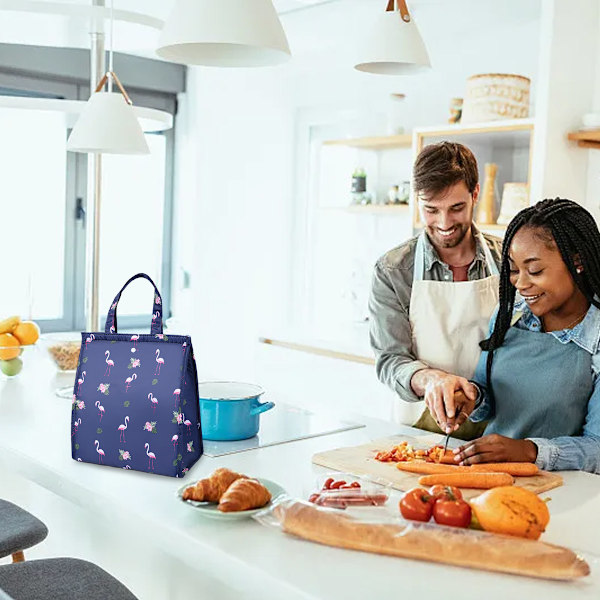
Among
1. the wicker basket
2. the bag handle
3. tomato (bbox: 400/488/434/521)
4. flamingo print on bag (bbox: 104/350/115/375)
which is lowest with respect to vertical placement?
tomato (bbox: 400/488/434/521)

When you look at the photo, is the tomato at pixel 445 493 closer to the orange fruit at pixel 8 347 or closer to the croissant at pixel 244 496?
the croissant at pixel 244 496

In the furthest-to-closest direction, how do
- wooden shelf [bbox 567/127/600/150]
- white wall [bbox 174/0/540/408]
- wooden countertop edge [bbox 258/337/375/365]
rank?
white wall [bbox 174/0/540/408] < wooden countertop edge [bbox 258/337/375/365] < wooden shelf [bbox 567/127/600/150]

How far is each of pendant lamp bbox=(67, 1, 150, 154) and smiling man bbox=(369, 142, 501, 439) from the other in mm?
777

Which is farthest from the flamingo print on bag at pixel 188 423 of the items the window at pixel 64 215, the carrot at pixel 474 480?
the window at pixel 64 215

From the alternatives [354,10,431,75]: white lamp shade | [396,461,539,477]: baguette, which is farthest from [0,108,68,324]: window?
[396,461,539,477]: baguette

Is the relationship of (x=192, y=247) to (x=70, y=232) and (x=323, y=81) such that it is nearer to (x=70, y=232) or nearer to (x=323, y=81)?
(x=70, y=232)

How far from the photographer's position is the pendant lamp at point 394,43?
2.14 metres

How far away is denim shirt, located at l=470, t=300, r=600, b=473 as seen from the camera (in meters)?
1.75

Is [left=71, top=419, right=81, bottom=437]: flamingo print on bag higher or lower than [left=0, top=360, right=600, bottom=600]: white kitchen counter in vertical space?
higher

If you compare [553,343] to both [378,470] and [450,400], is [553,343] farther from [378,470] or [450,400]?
[378,470]

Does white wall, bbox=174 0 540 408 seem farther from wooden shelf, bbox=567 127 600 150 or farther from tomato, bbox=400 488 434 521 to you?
tomato, bbox=400 488 434 521

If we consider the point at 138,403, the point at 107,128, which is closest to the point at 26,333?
the point at 107,128

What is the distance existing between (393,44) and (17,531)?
1465 mm

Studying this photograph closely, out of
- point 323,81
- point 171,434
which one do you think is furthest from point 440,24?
point 171,434
